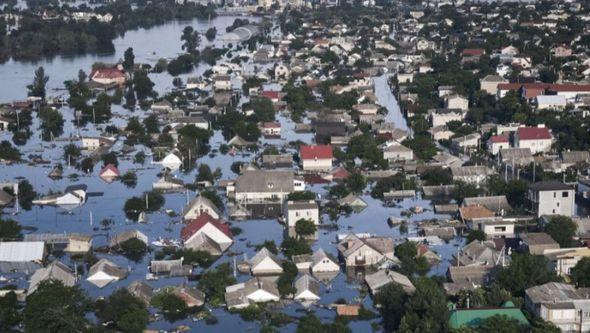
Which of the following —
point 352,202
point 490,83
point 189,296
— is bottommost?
point 352,202

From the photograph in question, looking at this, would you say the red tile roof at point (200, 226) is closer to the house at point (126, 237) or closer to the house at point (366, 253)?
the house at point (126, 237)

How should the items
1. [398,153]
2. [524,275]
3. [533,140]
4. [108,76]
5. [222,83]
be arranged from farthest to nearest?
[108,76]
[222,83]
[533,140]
[398,153]
[524,275]

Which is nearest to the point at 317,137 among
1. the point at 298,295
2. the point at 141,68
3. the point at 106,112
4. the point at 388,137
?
the point at 388,137

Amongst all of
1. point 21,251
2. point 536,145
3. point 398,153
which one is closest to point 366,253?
point 21,251

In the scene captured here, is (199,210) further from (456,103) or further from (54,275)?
(456,103)

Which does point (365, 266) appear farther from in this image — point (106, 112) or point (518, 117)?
point (106, 112)
